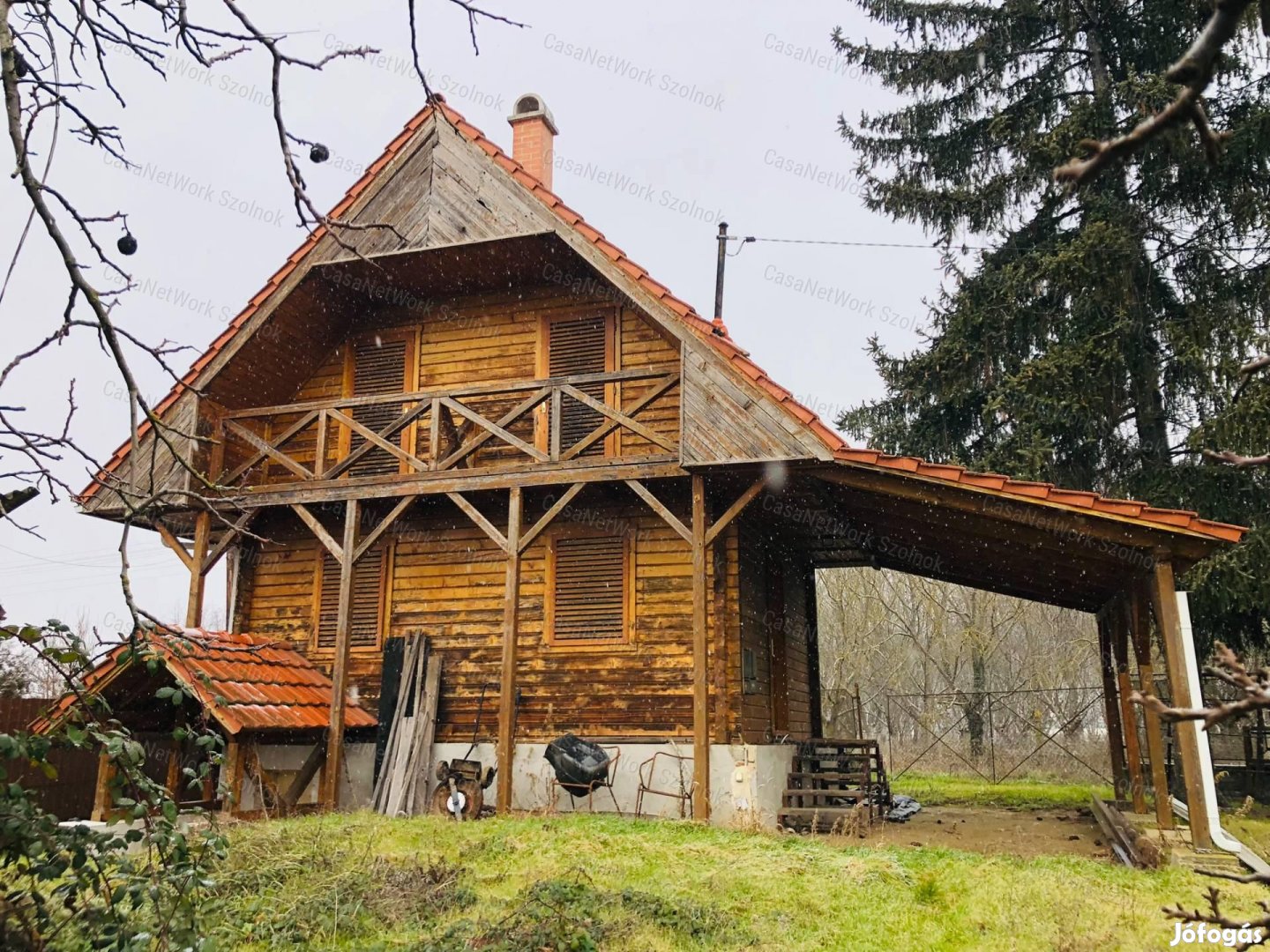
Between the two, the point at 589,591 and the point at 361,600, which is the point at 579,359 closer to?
the point at 589,591

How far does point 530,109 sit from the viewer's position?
14719 millimetres

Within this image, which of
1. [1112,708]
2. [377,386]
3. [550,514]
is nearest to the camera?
[550,514]

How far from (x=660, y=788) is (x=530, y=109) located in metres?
9.35

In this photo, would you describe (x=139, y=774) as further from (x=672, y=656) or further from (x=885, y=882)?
(x=672, y=656)

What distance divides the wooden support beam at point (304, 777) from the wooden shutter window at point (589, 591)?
9.90 ft

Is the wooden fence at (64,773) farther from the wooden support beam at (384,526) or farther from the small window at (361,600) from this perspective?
the wooden support beam at (384,526)

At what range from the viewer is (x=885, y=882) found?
774 centimetres

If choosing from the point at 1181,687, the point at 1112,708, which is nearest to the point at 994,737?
the point at 1112,708

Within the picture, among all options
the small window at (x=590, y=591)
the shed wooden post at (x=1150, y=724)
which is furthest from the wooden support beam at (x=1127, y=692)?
the small window at (x=590, y=591)

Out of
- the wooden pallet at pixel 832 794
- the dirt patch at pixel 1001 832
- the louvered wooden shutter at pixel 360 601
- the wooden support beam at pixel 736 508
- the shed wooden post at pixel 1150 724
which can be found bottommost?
the dirt patch at pixel 1001 832

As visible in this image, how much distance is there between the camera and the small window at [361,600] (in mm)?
13742

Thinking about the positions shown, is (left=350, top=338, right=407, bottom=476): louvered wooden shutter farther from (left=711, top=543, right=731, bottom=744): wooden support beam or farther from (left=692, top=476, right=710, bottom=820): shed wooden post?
(left=692, top=476, right=710, bottom=820): shed wooden post

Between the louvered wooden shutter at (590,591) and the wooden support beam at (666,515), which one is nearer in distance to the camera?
the wooden support beam at (666,515)

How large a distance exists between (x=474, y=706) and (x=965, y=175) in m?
12.2
